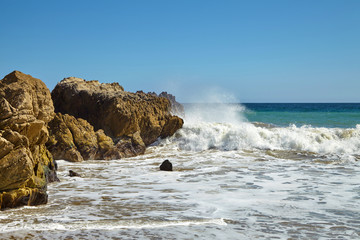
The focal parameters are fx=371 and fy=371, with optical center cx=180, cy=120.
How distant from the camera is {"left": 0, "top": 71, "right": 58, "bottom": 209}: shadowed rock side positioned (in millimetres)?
5504

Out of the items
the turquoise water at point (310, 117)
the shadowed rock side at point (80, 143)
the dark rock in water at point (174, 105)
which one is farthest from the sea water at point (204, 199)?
the turquoise water at point (310, 117)

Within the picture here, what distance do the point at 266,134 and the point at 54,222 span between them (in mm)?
11935

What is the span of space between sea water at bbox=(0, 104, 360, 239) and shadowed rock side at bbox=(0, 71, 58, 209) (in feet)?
0.83

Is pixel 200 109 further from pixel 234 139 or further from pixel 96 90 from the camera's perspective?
pixel 96 90

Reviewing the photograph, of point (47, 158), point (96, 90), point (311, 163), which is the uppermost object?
point (96, 90)

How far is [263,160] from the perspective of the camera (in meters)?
11.8

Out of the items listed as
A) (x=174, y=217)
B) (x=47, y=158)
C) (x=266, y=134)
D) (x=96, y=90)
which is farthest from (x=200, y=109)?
(x=174, y=217)

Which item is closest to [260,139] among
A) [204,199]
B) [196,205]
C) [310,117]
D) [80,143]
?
[80,143]

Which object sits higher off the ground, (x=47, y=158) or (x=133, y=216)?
(x=47, y=158)

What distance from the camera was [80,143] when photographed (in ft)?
37.8

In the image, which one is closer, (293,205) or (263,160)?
(293,205)

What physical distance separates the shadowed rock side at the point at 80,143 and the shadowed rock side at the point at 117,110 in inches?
17.4

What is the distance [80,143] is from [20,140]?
18.8 feet

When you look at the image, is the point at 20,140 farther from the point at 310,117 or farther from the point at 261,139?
the point at 310,117
